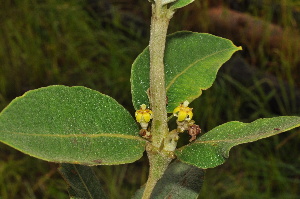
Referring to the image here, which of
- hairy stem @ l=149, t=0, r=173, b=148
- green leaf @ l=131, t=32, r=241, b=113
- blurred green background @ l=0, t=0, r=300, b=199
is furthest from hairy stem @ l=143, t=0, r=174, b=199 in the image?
blurred green background @ l=0, t=0, r=300, b=199

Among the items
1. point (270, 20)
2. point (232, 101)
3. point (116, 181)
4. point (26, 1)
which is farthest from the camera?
point (26, 1)

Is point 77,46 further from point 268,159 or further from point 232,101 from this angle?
point 268,159

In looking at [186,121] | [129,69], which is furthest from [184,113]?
[129,69]

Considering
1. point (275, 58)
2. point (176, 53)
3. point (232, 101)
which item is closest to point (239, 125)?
point (176, 53)

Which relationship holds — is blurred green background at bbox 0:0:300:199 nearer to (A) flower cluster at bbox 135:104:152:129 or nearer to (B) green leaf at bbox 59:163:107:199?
(B) green leaf at bbox 59:163:107:199

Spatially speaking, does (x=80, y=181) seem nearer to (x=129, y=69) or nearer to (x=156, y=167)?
(x=156, y=167)

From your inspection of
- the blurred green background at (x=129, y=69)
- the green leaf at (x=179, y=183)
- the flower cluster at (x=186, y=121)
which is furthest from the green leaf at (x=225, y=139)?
the blurred green background at (x=129, y=69)
